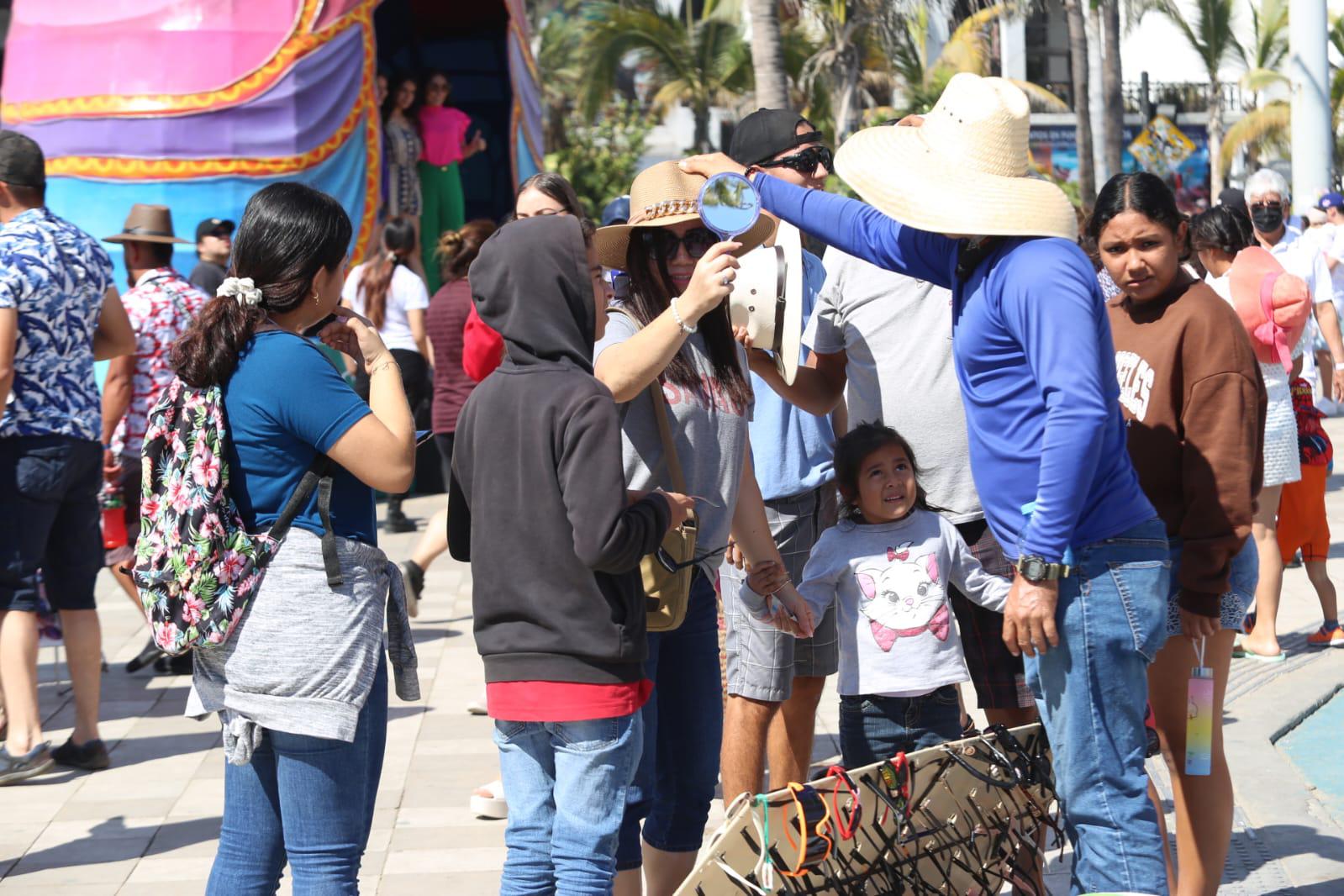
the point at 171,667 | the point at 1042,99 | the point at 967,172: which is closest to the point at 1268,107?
the point at 1042,99

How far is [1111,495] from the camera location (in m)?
3.25

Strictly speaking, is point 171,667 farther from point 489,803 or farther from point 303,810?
point 303,810

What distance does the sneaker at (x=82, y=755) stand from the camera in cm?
561

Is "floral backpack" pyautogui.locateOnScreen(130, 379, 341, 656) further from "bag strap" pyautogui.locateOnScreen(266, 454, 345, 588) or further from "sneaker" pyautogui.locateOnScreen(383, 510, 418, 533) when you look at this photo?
"sneaker" pyautogui.locateOnScreen(383, 510, 418, 533)

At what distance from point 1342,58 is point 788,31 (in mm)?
13459

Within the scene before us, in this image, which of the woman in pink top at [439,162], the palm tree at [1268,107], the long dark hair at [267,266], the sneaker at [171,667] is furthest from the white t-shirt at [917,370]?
the palm tree at [1268,107]

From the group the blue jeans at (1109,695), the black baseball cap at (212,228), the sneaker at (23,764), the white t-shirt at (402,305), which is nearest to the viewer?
the blue jeans at (1109,695)

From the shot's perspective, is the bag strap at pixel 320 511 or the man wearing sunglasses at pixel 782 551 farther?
the man wearing sunglasses at pixel 782 551

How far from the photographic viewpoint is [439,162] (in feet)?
48.0

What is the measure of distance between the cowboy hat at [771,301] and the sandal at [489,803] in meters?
2.02

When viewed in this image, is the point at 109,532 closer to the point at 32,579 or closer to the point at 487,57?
the point at 32,579

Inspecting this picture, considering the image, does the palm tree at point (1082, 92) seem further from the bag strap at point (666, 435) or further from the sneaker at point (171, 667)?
the bag strap at point (666, 435)

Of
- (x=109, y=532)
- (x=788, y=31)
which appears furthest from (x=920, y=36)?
(x=109, y=532)

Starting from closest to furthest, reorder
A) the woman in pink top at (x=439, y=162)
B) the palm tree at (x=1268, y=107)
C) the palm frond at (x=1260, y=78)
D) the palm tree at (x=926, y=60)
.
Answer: the woman in pink top at (x=439, y=162) → the palm tree at (x=926, y=60) → the palm frond at (x=1260, y=78) → the palm tree at (x=1268, y=107)
